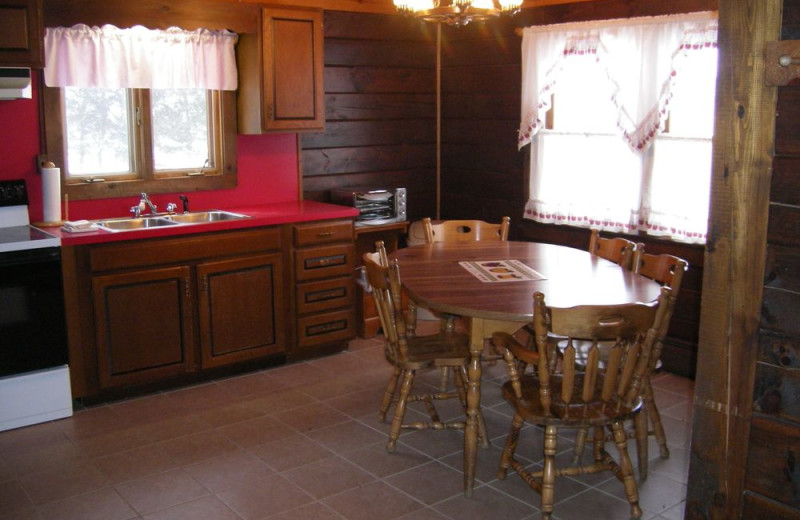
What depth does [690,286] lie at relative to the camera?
439cm

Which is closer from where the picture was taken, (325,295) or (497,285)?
(497,285)

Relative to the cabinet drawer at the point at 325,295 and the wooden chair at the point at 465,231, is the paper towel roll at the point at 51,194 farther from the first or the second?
the wooden chair at the point at 465,231

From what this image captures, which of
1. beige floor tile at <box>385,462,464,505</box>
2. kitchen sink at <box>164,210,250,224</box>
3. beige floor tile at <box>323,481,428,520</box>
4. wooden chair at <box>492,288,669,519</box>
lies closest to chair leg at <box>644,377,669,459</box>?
wooden chair at <box>492,288,669,519</box>

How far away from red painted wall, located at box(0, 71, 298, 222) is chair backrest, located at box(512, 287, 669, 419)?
2.66m

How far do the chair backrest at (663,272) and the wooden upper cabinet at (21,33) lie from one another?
2898mm

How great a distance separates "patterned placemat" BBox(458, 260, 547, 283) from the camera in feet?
11.2

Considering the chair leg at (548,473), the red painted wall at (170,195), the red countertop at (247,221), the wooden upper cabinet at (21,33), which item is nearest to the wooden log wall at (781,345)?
the chair leg at (548,473)

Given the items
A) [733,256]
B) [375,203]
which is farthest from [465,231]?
[733,256]

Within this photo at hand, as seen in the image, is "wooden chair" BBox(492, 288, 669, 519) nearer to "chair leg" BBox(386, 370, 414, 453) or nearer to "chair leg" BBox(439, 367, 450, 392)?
"chair leg" BBox(386, 370, 414, 453)

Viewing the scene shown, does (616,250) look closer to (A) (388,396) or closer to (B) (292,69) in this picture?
(A) (388,396)

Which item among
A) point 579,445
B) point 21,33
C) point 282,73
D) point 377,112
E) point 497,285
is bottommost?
point 579,445

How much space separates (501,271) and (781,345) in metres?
1.83

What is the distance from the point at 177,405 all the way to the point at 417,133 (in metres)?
2.64

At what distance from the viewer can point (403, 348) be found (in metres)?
3.34
